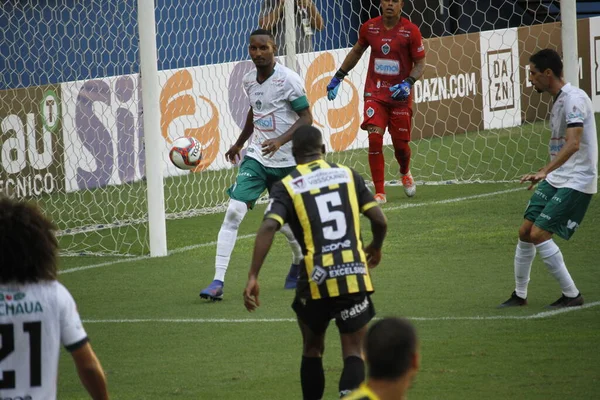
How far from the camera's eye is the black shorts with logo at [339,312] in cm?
575

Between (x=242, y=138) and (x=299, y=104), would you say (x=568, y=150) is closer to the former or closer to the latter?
(x=299, y=104)

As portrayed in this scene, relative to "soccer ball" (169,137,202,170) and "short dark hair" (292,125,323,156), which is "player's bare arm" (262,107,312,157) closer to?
"soccer ball" (169,137,202,170)

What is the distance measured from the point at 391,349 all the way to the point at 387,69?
10148 millimetres

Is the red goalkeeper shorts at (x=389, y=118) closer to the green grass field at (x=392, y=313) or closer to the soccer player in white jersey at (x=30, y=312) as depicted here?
the green grass field at (x=392, y=313)

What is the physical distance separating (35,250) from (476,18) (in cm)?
2188

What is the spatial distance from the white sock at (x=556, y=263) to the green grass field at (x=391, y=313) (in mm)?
197

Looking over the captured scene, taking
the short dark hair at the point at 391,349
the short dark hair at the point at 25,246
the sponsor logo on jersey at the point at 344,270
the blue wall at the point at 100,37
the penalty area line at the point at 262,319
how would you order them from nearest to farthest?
the short dark hair at the point at 391,349 → the short dark hair at the point at 25,246 → the sponsor logo on jersey at the point at 344,270 → the penalty area line at the point at 262,319 → the blue wall at the point at 100,37

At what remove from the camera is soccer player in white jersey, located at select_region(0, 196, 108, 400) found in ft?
13.4

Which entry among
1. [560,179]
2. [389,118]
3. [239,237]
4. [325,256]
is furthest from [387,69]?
[325,256]

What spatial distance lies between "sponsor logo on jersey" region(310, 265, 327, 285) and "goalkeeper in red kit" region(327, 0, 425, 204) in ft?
25.4

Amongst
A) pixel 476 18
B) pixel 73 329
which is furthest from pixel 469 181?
pixel 73 329

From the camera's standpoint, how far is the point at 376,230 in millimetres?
6016

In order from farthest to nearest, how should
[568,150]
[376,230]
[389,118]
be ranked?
1. [389,118]
2. [568,150]
3. [376,230]

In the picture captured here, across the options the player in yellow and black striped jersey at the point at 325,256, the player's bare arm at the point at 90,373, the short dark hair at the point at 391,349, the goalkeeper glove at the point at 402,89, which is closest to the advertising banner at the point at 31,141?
the goalkeeper glove at the point at 402,89
